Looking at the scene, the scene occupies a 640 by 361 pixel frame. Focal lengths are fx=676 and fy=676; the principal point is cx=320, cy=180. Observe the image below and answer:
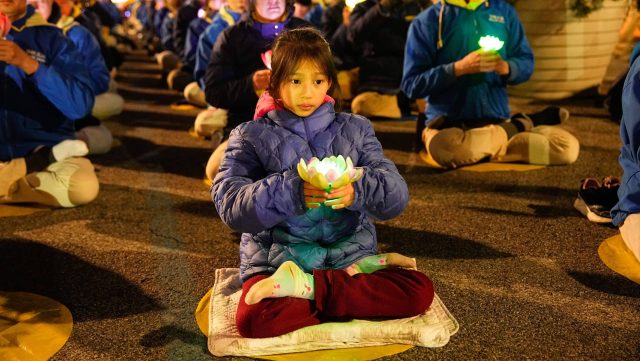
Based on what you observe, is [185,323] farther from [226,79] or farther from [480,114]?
[480,114]

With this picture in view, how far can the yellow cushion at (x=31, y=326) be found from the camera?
2.54m

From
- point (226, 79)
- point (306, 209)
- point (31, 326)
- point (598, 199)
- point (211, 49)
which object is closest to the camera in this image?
point (306, 209)

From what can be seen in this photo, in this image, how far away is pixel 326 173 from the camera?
2320 millimetres

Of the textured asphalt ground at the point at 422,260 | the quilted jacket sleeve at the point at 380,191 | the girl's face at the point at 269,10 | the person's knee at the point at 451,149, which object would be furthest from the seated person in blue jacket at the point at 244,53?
the quilted jacket sleeve at the point at 380,191

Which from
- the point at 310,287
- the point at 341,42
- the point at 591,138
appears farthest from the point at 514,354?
the point at 341,42

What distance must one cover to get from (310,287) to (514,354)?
0.78 meters

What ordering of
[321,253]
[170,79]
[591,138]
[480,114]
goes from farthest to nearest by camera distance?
[170,79] → [591,138] → [480,114] → [321,253]

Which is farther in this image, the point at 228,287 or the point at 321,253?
the point at 228,287

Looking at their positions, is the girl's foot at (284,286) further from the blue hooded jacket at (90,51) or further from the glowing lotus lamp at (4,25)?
the blue hooded jacket at (90,51)

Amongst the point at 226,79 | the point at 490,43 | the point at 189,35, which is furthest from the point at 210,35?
the point at 490,43

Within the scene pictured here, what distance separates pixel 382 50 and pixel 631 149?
3.93 meters

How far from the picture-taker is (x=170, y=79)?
31.3ft

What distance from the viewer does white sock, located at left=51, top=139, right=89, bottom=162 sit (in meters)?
4.24

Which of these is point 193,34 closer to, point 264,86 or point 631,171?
point 264,86
